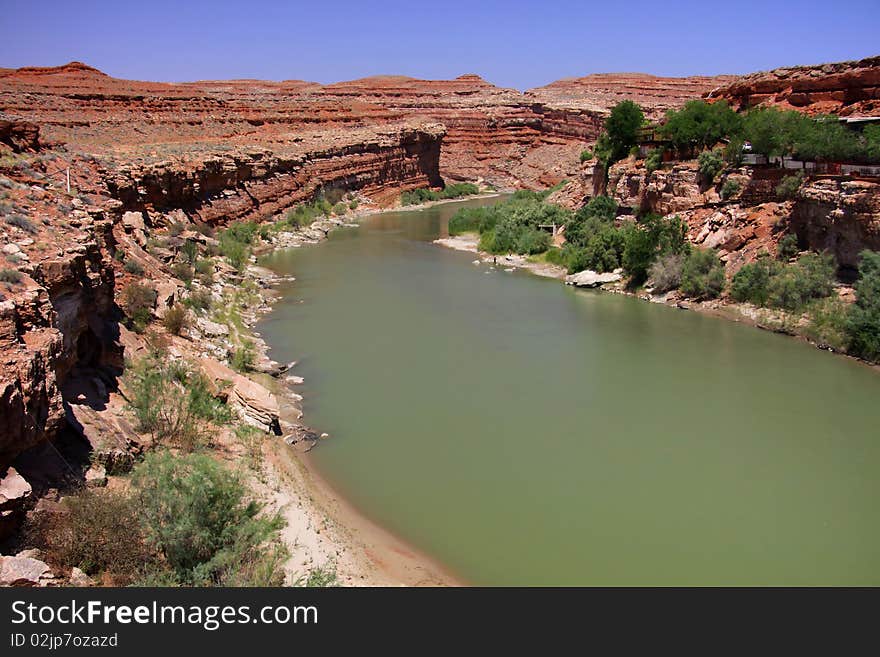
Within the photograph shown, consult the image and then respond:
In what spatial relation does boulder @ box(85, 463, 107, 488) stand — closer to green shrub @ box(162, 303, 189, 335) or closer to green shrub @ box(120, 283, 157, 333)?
green shrub @ box(120, 283, 157, 333)

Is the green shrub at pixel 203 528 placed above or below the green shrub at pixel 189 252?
below

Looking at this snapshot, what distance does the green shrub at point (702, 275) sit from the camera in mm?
19844

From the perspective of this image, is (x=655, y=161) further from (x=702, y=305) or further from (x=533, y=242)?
(x=702, y=305)

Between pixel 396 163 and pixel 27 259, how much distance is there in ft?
128

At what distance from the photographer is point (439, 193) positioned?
Answer: 48.4 m

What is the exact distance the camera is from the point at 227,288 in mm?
20172

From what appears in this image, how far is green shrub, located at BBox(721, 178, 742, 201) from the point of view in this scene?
70.5 feet

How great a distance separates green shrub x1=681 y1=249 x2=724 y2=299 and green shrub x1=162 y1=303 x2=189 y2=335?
13.6m

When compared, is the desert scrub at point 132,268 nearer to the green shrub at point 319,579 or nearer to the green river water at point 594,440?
the green river water at point 594,440

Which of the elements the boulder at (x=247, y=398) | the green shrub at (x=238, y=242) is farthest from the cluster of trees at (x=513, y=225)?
the boulder at (x=247, y=398)

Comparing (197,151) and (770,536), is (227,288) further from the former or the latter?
(770,536)

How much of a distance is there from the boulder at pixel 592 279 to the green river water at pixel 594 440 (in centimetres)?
261

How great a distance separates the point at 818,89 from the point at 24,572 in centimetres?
2550

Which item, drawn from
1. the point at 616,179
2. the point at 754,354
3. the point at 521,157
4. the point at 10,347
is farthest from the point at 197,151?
the point at 521,157
